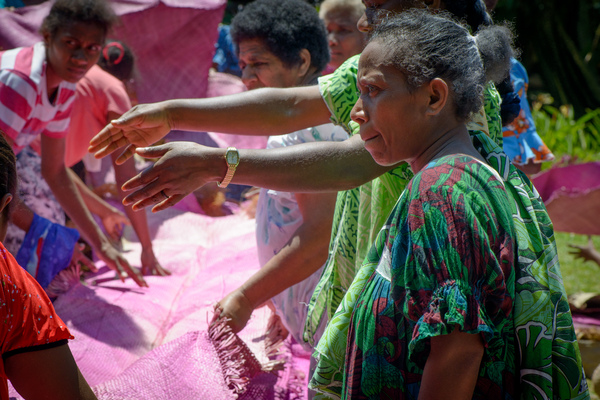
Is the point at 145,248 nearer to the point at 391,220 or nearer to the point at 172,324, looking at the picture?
the point at 172,324

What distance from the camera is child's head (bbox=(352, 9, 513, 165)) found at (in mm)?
1188

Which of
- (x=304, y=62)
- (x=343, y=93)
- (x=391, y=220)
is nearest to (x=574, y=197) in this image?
(x=304, y=62)

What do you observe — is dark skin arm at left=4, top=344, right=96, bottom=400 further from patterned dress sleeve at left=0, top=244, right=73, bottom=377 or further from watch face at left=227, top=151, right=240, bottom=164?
watch face at left=227, top=151, right=240, bottom=164

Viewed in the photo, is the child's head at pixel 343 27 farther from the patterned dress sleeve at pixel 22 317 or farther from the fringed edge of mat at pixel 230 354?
the patterned dress sleeve at pixel 22 317

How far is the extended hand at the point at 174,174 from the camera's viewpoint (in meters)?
1.43

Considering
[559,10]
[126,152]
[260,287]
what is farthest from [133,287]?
[559,10]

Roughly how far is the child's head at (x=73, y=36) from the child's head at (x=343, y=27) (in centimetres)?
120

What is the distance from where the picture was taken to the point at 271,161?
1493 millimetres

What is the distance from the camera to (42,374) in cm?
112

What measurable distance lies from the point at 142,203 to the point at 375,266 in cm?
59

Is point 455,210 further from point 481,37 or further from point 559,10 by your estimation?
point 559,10

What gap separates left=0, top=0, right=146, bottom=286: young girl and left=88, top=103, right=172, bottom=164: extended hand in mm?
964

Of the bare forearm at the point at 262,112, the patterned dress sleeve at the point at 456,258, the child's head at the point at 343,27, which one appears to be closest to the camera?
the patterned dress sleeve at the point at 456,258

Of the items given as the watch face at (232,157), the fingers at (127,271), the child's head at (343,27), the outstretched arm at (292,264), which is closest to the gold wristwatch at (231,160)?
the watch face at (232,157)
